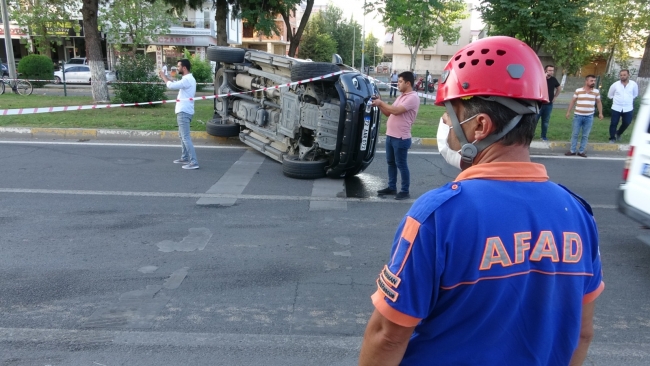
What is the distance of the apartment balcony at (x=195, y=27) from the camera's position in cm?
4572

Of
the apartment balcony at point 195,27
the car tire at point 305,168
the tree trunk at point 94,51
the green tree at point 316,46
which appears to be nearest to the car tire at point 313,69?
the car tire at point 305,168

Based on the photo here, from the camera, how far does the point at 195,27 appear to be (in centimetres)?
4728

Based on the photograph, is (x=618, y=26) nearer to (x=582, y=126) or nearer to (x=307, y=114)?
(x=582, y=126)

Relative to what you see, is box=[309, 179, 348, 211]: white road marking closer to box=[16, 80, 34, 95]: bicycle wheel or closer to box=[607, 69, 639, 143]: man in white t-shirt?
box=[607, 69, 639, 143]: man in white t-shirt

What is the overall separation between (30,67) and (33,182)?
1985 cm

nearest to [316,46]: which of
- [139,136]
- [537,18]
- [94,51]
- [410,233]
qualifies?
[537,18]

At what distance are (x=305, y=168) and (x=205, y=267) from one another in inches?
138

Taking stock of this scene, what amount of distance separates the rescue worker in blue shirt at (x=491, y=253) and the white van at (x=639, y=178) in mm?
4039

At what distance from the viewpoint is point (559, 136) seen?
12883mm

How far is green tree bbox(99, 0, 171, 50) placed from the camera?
1401 inches

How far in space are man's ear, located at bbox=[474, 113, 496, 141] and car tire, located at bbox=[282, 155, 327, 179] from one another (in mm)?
6553

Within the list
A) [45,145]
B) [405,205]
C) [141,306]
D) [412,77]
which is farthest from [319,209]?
[45,145]

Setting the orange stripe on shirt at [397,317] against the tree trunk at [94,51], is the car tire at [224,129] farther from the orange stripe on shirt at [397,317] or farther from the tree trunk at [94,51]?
the orange stripe on shirt at [397,317]

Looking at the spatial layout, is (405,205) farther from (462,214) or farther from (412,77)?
(462,214)
